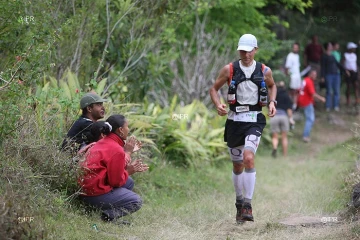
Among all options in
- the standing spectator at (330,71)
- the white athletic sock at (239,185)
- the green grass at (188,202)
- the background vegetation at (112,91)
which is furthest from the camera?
the standing spectator at (330,71)

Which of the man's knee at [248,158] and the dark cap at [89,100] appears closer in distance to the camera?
the man's knee at [248,158]

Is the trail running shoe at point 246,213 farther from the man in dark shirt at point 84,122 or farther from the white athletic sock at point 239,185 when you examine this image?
the man in dark shirt at point 84,122

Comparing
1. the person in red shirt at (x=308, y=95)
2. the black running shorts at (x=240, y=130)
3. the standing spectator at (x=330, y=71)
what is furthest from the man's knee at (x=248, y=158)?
the standing spectator at (x=330, y=71)

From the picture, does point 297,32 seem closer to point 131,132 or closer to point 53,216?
point 131,132

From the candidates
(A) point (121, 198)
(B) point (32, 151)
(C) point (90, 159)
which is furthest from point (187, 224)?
(B) point (32, 151)

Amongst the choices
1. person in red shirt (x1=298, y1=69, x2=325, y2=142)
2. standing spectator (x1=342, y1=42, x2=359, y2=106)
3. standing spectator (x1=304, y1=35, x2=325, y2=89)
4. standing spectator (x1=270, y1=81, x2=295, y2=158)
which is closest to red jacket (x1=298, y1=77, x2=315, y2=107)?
person in red shirt (x1=298, y1=69, x2=325, y2=142)

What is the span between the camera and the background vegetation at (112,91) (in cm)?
727

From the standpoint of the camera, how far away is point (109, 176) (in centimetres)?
805

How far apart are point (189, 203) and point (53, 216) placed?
319 centimetres

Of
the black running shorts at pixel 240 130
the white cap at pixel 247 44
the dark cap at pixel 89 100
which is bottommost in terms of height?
the black running shorts at pixel 240 130

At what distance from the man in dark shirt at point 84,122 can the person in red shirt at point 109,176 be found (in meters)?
0.34

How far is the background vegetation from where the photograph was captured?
23.8 ft

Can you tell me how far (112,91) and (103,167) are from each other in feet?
12.5

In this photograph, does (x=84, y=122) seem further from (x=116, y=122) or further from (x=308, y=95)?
(x=308, y=95)
